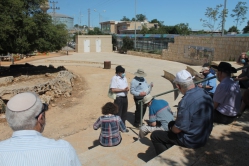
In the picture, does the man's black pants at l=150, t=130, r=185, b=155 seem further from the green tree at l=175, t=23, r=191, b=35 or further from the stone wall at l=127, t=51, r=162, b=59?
the green tree at l=175, t=23, r=191, b=35

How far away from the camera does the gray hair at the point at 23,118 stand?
4.87 ft

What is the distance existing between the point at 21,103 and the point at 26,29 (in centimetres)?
1399

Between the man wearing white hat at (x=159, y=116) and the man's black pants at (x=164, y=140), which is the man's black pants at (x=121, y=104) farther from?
the man's black pants at (x=164, y=140)

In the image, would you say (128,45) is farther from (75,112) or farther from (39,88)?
(75,112)

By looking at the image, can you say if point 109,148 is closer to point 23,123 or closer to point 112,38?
point 23,123

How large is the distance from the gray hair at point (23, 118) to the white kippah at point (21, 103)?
0.02 metres

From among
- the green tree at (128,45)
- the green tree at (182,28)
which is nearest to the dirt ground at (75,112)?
the green tree at (128,45)

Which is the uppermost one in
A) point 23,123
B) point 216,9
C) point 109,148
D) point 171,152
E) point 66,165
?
point 216,9

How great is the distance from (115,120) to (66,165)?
2.59 m

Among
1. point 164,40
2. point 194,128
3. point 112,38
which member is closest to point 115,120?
point 194,128

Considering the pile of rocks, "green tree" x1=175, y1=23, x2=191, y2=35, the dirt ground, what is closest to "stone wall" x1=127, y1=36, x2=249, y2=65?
the dirt ground

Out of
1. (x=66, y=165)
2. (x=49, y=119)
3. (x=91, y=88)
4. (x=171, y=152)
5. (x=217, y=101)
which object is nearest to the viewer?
(x=66, y=165)

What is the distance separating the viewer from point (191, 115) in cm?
281

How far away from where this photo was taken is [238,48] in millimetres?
15883
